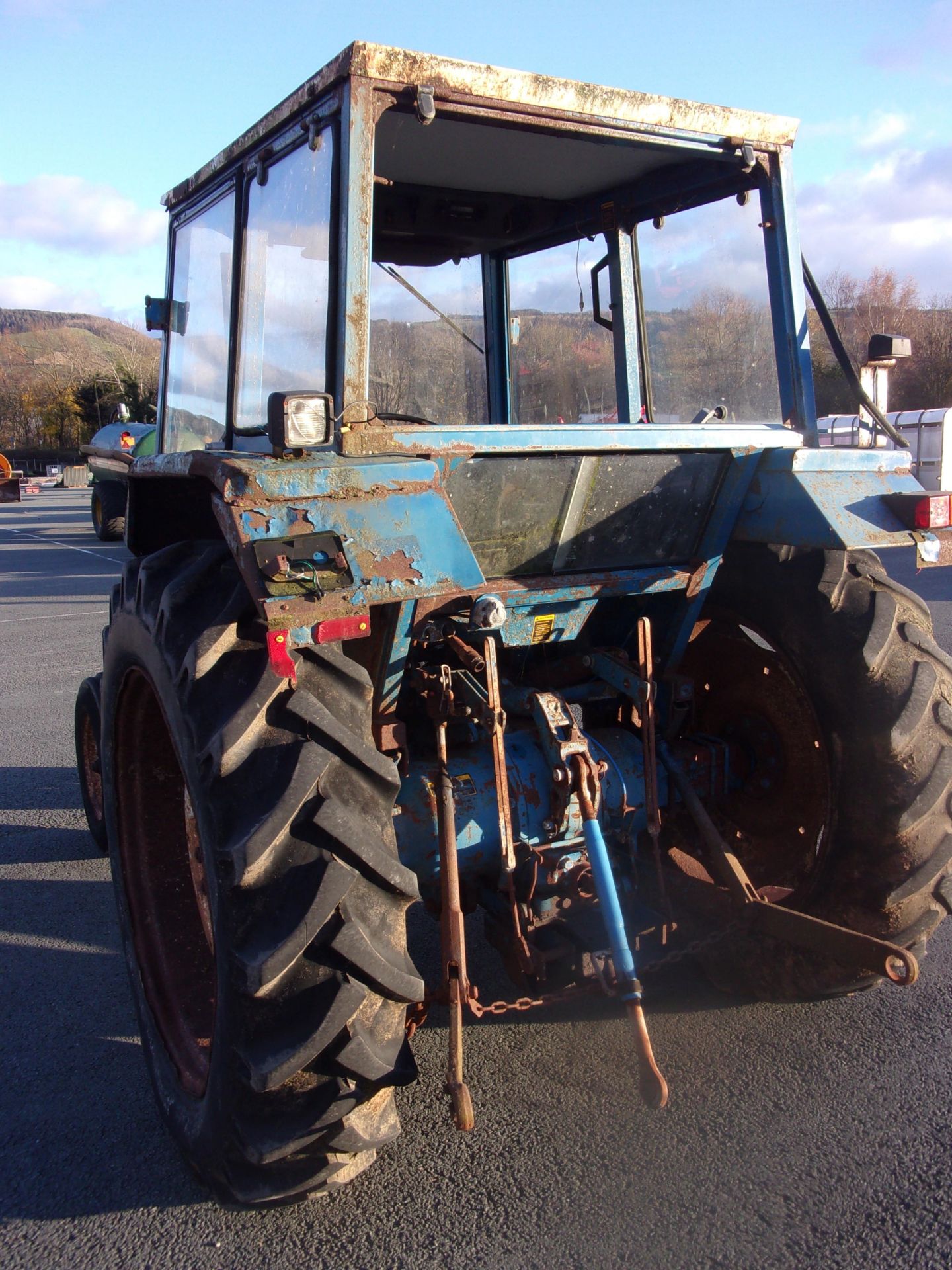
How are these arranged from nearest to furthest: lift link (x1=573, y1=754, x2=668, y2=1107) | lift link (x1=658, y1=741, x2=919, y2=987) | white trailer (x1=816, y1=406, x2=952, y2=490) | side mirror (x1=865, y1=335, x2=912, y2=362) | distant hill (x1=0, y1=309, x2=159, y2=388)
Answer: lift link (x1=573, y1=754, x2=668, y2=1107), lift link (x1=658, y1=741, x2=919, y2=987), side mirror (x1=865, y1=335, x2=912, y2=362), white trailer (x1=816, y1=406, x2=952, y2=490), distant hill (x1=0, y1=309, x2=159, y2=388)

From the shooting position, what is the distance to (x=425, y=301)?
135 inches

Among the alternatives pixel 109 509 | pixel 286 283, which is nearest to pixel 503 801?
pixel 286 283

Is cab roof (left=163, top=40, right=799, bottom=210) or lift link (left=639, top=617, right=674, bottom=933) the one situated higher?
cab roof (left=163, top=40, right=799, bottom=210)

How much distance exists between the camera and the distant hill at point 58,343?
110875mm

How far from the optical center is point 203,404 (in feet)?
11.1

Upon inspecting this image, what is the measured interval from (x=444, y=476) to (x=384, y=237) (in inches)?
60.8

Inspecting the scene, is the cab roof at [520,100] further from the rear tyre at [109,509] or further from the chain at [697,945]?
the rear tyre at [109,509]

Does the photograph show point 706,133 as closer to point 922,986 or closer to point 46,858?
point 922,986

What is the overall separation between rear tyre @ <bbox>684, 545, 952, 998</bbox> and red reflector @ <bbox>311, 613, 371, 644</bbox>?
4.38ft

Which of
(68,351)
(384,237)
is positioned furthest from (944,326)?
(68,351)

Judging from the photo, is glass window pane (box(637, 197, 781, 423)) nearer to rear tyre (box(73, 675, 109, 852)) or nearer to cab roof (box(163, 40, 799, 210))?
cab roof (box(163, 40, 799, 210))

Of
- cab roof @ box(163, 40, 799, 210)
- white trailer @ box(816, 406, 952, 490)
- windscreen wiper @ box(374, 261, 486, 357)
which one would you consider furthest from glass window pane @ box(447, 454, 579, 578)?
white trailer @ box(816, 406, 952, 490)

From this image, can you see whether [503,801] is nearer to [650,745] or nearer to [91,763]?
[650,745]

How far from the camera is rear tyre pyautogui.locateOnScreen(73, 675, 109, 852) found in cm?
415
